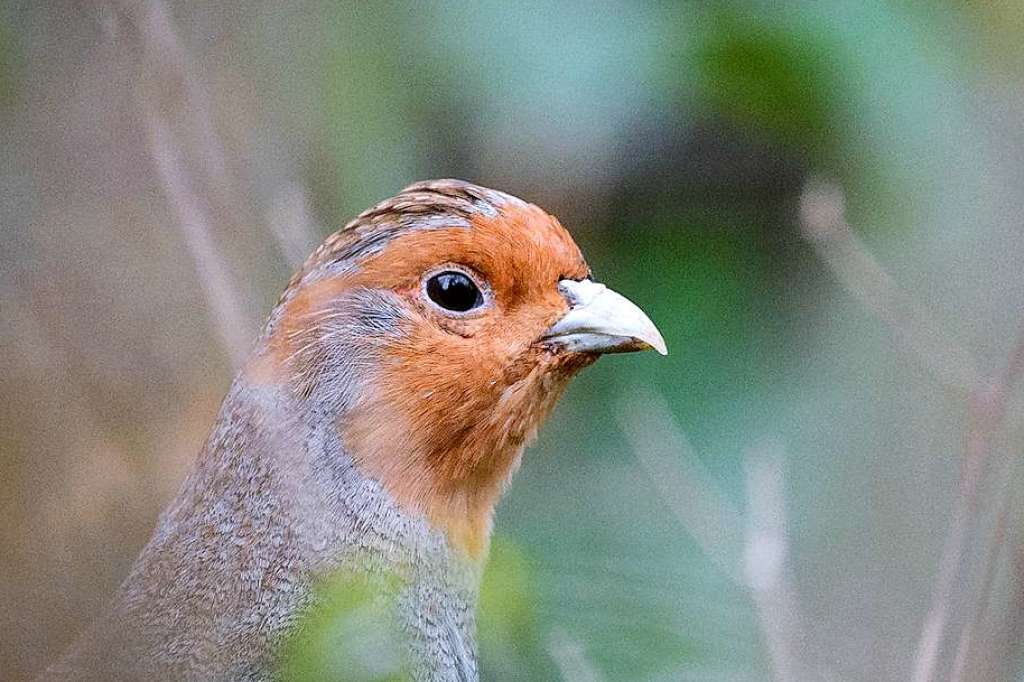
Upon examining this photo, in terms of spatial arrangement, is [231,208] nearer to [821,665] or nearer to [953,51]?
[953,51]

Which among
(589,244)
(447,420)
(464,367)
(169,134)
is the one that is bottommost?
(447,420)

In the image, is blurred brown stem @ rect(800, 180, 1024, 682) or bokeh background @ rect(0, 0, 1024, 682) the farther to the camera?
bokeh background @ rect(0, 0, 1024, 682)

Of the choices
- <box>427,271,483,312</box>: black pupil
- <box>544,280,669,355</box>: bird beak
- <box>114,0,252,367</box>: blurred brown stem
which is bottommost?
<box>544,280,669,355</box>: bird beak

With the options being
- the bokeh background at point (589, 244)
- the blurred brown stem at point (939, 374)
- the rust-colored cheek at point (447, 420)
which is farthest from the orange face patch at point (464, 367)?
the blurred brown stem at point (939, 374)

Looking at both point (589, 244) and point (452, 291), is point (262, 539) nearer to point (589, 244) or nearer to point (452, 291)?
point (452, 291)

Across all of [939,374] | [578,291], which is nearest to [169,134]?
[578,291]

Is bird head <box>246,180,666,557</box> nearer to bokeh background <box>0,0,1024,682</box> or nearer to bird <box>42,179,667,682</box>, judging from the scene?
bird <box>42,179,667,682</box>

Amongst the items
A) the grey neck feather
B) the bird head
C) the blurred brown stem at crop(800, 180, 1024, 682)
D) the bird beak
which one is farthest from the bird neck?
the blurred brown stem at crop(800, 180, 1024, 682)
